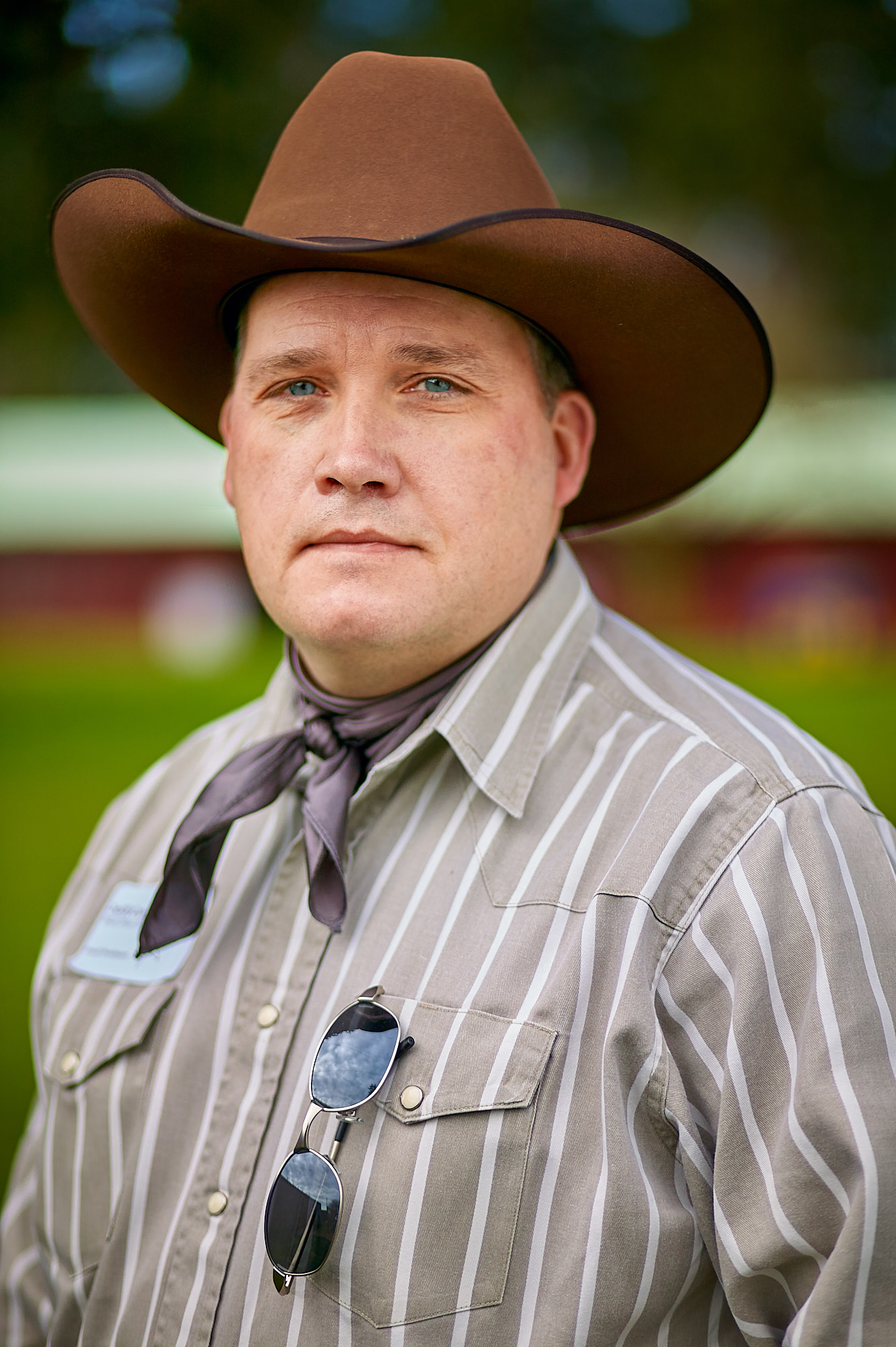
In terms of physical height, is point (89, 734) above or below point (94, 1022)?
above

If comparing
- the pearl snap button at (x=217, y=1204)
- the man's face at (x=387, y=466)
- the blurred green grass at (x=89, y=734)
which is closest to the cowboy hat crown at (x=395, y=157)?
the man's face at (x=387, y=466)

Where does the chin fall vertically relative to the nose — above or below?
below

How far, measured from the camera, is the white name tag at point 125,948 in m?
2.00

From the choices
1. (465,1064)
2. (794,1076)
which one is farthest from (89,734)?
(794,1076)

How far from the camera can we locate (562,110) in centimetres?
477

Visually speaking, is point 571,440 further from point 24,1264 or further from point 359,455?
point 24,1264

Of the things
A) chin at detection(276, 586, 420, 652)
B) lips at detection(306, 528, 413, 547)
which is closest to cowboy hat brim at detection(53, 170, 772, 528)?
lips at detection(306, 528, 413, 547)

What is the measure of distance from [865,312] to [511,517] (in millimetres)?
5017

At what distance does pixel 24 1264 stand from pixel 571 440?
1.90 metres

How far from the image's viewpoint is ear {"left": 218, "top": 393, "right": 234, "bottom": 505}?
6.68 ft

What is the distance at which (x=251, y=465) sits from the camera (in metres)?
1.88

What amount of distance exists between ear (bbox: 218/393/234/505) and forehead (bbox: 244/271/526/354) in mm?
251

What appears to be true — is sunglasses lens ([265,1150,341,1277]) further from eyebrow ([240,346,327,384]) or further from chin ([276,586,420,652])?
eyebrow ([240,346,327,384])

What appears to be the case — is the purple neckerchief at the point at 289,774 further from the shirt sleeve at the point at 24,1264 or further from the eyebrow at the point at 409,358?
the shirt sleeve at the point at 24,1264
